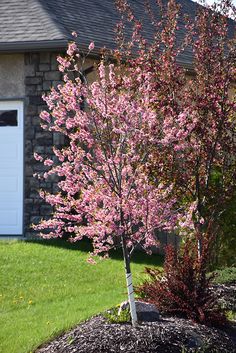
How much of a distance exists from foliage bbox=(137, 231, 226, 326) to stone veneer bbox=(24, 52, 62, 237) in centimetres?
667

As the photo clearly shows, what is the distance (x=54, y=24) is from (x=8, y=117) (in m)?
1.98

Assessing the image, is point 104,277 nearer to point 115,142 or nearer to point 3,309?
point 3,309

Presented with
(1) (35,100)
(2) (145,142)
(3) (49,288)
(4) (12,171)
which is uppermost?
(1) (35,100)

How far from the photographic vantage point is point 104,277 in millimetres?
10711

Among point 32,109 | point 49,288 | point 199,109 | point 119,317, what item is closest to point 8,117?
point 32,109

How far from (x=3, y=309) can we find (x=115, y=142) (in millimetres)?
2834

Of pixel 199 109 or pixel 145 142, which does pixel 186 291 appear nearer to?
pixel 145 142

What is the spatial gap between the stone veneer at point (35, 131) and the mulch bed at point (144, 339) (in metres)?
7.29

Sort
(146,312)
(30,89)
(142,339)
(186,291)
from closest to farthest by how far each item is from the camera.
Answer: (142,339) → (146,312) → (186,291) → (30,89)

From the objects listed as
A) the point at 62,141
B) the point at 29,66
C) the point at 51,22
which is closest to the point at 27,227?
the point at 62,141

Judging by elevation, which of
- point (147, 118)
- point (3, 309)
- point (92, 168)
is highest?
point (147, 118)

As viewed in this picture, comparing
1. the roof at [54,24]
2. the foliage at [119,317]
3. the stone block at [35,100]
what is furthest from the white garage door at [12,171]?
the foliage at [119,317]

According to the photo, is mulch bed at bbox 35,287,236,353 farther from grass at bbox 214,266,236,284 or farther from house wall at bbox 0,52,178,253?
house wall at bbox 0,52,178,253

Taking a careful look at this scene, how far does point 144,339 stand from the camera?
6402 mm
